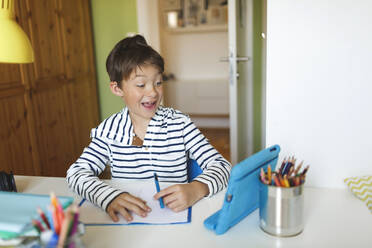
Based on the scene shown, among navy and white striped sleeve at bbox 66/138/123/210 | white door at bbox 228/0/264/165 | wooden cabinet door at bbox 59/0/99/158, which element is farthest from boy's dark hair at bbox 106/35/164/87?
wooden cabinet door at bbox 59/0/99/158

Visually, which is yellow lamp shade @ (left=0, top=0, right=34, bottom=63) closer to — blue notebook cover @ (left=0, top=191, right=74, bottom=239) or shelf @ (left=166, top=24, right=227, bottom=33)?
blue notebook cover @ (left=0, top=191, right=74, bottom=239)

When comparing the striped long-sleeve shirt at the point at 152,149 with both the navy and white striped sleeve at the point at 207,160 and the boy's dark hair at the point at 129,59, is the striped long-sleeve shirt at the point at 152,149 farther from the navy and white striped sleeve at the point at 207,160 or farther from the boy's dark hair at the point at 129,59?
the boy's dark hair at the point at 129,59

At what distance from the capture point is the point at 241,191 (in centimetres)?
82

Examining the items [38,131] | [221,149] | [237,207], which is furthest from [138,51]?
[221,149]

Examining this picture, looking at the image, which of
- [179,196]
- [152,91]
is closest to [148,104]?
[152,91]

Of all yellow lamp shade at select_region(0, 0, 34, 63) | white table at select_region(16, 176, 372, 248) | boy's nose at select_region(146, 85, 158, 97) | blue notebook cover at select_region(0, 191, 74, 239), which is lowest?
white table at select_region(16, 176, 372, 248)

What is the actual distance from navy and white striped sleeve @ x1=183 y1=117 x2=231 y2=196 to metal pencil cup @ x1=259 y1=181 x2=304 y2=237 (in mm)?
264

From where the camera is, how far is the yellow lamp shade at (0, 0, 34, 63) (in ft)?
2.92

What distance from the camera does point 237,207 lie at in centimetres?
83

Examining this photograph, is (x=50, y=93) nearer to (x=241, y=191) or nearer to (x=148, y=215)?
(x=148, y=215)

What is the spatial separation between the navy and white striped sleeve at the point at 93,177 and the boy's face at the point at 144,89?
0.19m

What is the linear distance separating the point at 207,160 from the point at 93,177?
394 millimetres

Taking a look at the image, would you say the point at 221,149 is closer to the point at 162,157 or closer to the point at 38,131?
the point at 38,131

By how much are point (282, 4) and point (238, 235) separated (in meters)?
0.66
